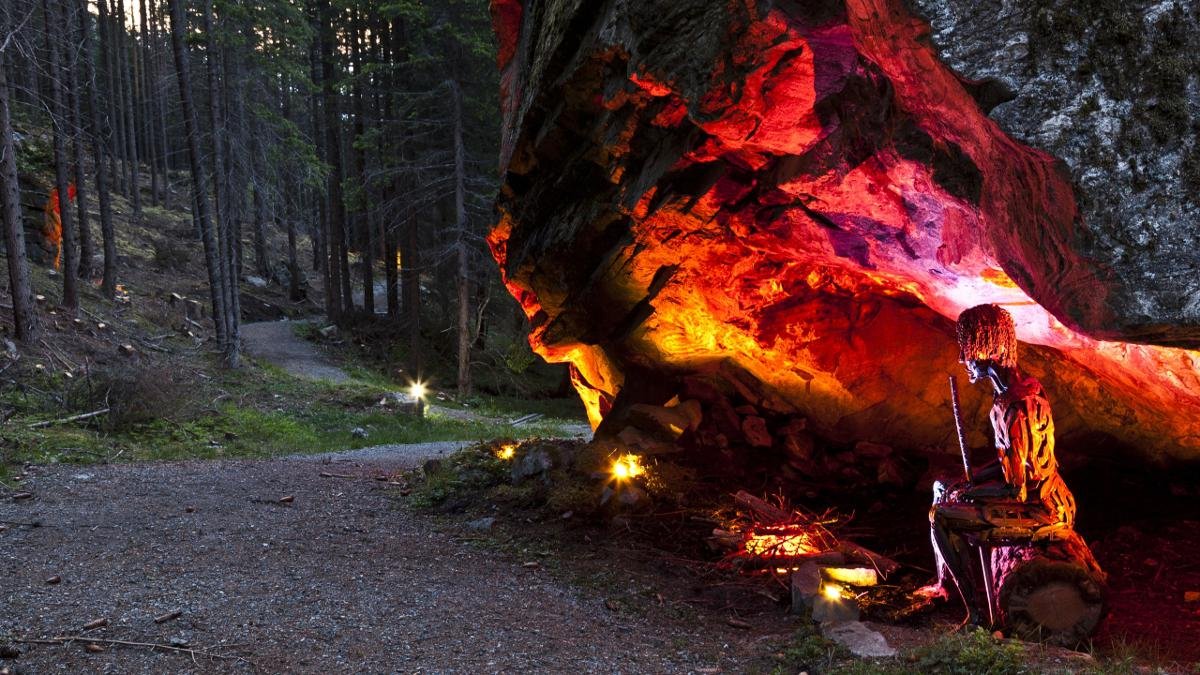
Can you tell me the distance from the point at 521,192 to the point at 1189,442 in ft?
24.3

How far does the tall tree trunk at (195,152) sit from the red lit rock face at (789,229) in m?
10.9

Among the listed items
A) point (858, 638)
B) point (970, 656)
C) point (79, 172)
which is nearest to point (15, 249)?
point (79, 172)

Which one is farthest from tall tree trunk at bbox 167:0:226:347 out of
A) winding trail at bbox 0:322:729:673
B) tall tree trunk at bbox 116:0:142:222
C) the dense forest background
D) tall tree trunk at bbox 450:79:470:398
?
tall tree trunk at bbox 116:0:142:222

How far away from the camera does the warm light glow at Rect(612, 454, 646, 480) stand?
8281 millimetres

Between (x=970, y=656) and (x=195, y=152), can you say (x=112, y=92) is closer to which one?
(x=195, y=152)

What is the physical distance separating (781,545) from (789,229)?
2.88 metres

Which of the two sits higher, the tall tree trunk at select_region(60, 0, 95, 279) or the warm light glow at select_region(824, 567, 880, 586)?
the tall tree trunk at select_region(60, 0, 95, 279)

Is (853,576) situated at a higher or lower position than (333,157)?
lower

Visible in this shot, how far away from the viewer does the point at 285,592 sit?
5.96 metres

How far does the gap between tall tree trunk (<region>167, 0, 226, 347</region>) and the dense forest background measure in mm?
44

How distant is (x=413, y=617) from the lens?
18.3ft

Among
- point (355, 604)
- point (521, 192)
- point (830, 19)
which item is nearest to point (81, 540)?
point (355, 604)

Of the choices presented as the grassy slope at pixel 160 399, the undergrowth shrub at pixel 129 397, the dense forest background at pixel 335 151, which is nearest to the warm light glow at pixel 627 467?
the dense forest background at pixel 335 151

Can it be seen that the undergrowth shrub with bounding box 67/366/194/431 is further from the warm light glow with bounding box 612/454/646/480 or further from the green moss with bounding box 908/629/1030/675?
the green moss with bounding box 908/629/1030/675
